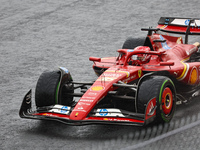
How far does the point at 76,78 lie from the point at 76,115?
4.14 metres

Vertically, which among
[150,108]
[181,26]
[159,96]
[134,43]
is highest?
[181,26]

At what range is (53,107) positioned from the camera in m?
7.49

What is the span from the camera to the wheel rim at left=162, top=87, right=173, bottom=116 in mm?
7380

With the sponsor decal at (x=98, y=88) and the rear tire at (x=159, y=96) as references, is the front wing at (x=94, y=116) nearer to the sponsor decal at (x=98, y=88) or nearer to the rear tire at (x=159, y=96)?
the rear tire at (x=159, y=96)

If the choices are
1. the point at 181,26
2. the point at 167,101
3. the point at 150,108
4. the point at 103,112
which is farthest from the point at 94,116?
the point at 181,26

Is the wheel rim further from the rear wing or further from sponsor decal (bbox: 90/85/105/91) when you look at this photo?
the rear wing

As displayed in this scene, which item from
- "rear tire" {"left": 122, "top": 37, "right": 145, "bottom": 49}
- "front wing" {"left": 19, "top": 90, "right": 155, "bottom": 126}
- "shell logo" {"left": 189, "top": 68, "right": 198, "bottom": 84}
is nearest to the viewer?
"front wing" {"left": 19, "top": 90, "right": 155, "bottom": 126}

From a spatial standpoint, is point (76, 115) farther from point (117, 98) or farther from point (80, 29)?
point (80, 29)

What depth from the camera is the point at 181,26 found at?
37.8ft

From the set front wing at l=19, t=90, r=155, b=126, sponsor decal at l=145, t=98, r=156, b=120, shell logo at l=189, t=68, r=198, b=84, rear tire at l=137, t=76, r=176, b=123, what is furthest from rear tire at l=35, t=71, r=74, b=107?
shell logo at l=189, t=68, r=198, b=84

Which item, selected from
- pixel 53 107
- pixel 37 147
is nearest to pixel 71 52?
pixel 53 107

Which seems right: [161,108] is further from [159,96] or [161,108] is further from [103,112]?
[103,112]

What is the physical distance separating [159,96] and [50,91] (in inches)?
81.0

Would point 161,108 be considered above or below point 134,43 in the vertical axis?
below
